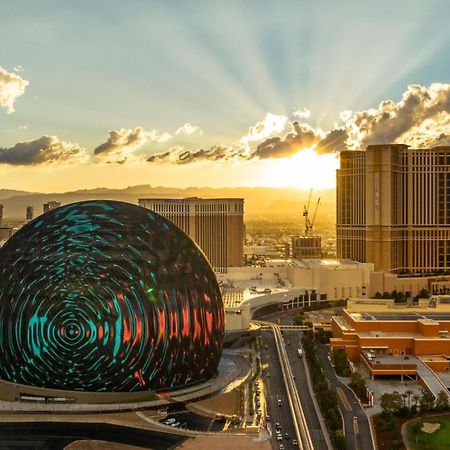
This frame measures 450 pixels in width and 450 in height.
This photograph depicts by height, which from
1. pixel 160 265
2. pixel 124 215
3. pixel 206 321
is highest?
pixel 124 215

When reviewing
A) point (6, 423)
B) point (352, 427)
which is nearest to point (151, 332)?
point (6, 423)

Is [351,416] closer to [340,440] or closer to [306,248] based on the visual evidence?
[340,440]

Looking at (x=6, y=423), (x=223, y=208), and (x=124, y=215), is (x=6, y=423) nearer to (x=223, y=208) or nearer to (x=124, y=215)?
(x=124, y=215)

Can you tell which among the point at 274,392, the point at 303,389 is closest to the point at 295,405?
the point at 274,392

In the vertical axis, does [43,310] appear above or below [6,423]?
above

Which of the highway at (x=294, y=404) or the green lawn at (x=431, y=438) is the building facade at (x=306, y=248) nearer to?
the highway at (x=294, y=404)

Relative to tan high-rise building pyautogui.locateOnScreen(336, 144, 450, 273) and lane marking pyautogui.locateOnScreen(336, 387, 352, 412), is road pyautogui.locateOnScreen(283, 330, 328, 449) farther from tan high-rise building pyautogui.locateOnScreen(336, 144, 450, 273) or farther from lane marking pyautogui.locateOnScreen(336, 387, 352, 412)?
tan high-rise building pyautogui.locateOnScreen(336, 144, 450, 273)

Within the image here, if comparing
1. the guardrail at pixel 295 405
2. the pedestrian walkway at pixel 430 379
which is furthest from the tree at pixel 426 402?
the guardrail at pixel 295 405
